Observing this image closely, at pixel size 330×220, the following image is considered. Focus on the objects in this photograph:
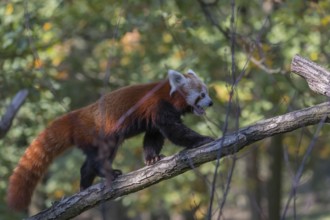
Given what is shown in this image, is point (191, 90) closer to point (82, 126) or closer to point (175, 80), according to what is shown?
point (175, 80)

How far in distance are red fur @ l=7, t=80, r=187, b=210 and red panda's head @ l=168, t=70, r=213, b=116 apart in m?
0.16

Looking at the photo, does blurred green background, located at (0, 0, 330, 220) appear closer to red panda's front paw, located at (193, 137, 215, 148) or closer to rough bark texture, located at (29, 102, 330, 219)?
red panda's front paw, located at (193, 137, 215, 148)

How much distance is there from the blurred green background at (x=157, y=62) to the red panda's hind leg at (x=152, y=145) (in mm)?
456

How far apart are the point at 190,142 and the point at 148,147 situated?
2.13 feet

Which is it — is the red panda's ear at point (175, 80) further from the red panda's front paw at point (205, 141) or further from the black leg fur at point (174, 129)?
the red panda's front paw at point (205, 141)

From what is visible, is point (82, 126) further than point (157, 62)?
No

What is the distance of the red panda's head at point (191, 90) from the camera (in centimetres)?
584

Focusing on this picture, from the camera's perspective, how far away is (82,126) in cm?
562

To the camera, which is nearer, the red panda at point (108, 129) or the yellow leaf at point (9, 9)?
the red panda at point (108, 129)

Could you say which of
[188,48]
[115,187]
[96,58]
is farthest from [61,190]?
[115,187]

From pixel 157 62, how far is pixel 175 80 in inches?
182

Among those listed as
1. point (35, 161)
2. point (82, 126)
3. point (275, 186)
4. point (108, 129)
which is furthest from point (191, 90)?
point (275, 186)

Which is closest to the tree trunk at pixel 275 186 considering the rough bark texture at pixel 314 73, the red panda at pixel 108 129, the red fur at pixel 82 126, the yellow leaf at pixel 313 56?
the yellow leaf at pixel 313 56

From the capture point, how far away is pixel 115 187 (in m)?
4.72
